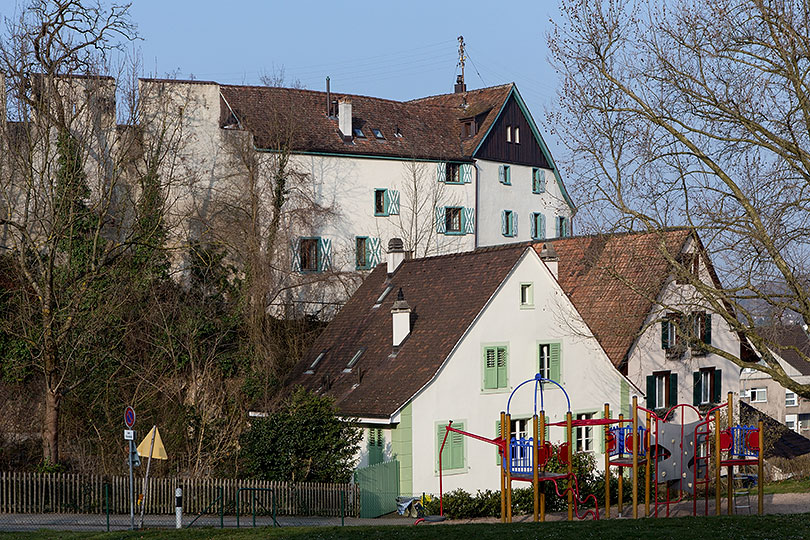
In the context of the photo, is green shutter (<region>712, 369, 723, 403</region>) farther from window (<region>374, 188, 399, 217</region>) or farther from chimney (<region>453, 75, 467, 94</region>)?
chimney (<region>453, 75, 467, 94</region>)

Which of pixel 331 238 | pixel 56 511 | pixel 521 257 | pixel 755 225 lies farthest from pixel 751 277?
pixel 331 238

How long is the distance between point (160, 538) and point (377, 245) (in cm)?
3212

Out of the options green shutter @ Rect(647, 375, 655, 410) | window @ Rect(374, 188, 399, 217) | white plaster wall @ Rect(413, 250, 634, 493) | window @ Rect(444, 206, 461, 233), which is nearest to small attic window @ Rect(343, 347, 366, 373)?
white plaster wall @ Rect(413, 250, 634, 493)

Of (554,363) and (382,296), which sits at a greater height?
(382,296)

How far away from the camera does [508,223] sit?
58.0m

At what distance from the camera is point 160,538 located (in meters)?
21.1

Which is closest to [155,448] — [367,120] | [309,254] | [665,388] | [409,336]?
[409,336]

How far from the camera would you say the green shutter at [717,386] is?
40.0 meters

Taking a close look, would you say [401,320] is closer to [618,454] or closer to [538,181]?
[618,454]

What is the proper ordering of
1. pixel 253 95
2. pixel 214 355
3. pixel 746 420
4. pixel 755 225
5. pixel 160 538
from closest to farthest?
pixel 160 538 < pixel 755 225 < pixel 214 355 < pixel 746 420 < pixel 253 95

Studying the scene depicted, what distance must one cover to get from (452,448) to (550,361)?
486 centimetres

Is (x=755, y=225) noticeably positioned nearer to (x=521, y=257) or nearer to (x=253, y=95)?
(x=521, y=257)

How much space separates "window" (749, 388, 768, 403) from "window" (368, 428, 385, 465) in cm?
3636

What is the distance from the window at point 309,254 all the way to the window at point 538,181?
15.5m
